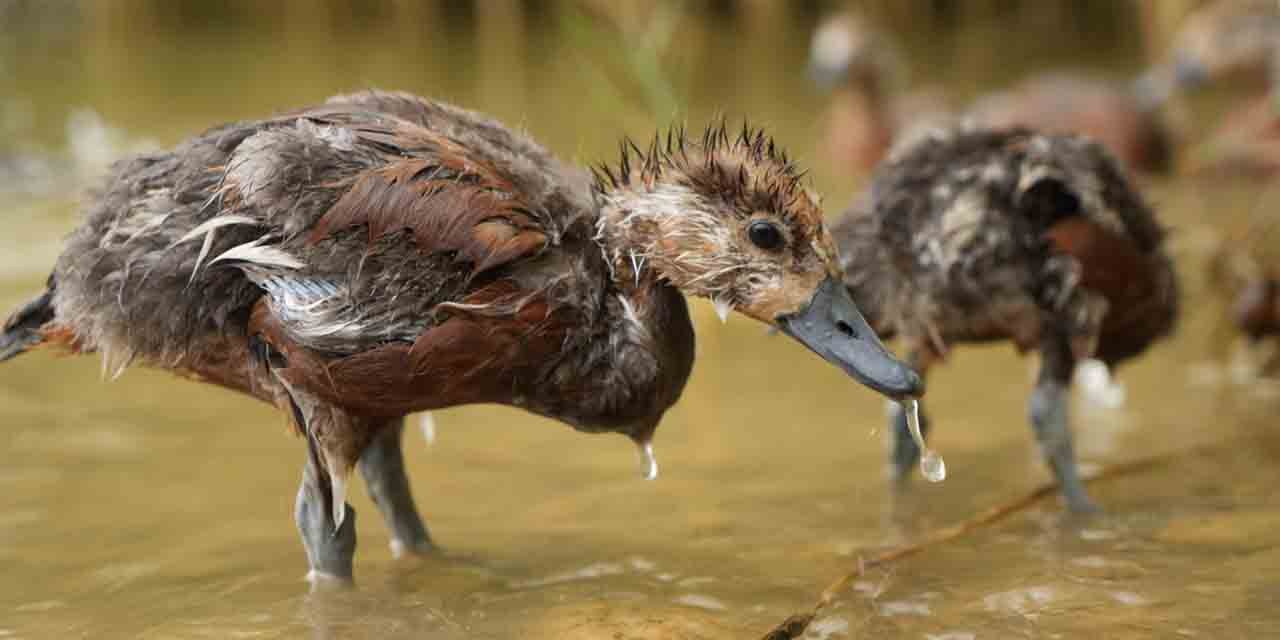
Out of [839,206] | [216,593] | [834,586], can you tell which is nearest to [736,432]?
[834,586]

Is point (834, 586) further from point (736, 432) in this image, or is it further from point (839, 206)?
point (839, 206)

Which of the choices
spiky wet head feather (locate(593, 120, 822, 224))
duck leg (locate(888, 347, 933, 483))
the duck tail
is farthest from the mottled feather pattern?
the duck tail

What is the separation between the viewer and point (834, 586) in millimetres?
3887

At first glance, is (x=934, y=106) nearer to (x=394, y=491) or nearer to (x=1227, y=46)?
(x=1227, y=46)

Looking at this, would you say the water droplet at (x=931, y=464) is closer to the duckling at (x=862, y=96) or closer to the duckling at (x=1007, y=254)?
the duckling at (x=1007, y=254)

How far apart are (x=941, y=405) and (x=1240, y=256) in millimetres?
1494

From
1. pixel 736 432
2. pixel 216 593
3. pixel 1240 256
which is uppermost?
pixel 1240 256

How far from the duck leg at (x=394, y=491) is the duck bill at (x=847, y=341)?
1.21 m

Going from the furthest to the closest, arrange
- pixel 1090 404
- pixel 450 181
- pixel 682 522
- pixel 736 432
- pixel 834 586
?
pixel 1090 404 < pixel 736 432 < pixel 682 522 < pixel 834 586 < pixel 450 181

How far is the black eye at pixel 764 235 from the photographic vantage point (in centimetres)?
349

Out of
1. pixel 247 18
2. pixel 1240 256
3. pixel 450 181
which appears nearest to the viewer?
pixel 450 181

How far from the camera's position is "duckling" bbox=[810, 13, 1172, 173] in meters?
9.58

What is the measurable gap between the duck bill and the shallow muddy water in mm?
593

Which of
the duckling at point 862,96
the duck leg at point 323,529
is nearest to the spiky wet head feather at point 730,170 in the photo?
the duck leg at point 323,529
